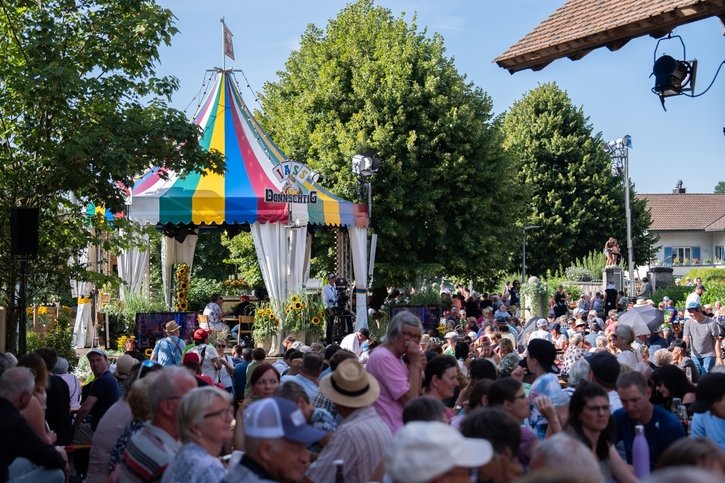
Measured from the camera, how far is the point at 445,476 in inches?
127

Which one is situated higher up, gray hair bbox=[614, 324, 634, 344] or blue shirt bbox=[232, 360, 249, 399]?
gray hair bbox=[614, 324, 634, 344]

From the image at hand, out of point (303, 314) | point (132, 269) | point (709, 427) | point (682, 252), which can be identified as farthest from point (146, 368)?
point (682, 252)

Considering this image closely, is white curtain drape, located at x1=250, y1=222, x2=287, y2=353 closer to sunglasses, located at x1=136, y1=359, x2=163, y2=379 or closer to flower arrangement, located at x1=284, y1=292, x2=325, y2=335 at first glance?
flower arrangement, located at x1=284, y1=292, x2=325, y2=335

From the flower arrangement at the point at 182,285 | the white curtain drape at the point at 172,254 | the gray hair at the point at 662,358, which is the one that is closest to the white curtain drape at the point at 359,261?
the flower arrangement at the point at 182,285

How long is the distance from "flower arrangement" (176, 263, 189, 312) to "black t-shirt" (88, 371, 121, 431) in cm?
1513

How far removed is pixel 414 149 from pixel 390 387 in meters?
A: 27.8

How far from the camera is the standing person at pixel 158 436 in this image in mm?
4910

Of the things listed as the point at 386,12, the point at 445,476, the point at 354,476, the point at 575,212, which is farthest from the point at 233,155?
the point at 575,212

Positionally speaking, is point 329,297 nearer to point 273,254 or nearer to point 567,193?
point 273,254

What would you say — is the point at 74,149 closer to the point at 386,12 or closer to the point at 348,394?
the point at 348,394

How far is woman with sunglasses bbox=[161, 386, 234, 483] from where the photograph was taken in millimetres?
4359

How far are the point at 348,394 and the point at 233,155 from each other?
1898 centimetres

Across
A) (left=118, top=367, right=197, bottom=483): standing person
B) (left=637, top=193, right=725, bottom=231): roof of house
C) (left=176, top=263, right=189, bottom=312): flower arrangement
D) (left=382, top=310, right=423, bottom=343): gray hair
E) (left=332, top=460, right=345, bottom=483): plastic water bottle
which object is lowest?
(left=332, top=460, right=345, bottom=483): plastic water bottle

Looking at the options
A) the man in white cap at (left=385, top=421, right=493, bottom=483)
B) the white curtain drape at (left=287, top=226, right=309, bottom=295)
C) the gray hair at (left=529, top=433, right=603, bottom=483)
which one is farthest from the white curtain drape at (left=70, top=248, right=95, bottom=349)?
the man in white cap at (left=385, top=421, right=493, bottom=483)
